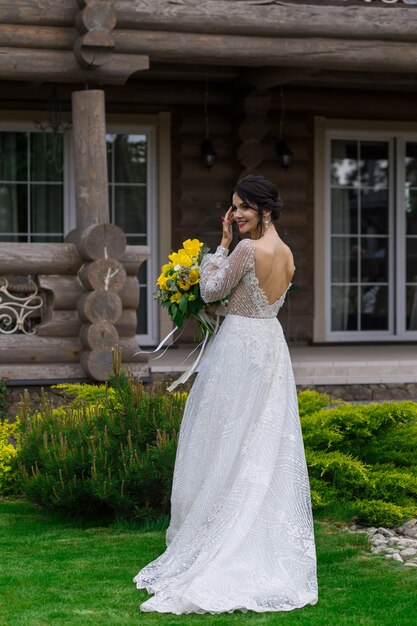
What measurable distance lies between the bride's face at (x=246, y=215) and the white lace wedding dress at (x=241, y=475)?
0.24 feet

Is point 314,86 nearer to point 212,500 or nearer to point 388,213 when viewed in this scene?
point 388,213

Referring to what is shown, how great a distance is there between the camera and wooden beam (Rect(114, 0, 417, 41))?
8977 mm

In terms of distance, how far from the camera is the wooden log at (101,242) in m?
8.70

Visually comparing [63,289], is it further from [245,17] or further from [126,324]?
[245,17]

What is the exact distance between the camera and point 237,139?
1158cm

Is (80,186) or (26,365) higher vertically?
(80,186)

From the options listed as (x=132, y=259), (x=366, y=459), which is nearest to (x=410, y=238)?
(x=132, y=259)

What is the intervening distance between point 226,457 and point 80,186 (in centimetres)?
439

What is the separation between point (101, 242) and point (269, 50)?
86.6 inches

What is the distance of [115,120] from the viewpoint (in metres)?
11.5

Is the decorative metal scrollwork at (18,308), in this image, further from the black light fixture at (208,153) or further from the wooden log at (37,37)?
the black light fixture at (208,153)

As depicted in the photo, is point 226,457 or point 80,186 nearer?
point 226,457

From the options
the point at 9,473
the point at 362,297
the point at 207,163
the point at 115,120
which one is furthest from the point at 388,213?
the point at 9,473

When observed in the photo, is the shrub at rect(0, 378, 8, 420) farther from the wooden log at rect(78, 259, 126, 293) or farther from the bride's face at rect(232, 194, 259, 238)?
the bride's face at rect(232, 194, 259, 238)
